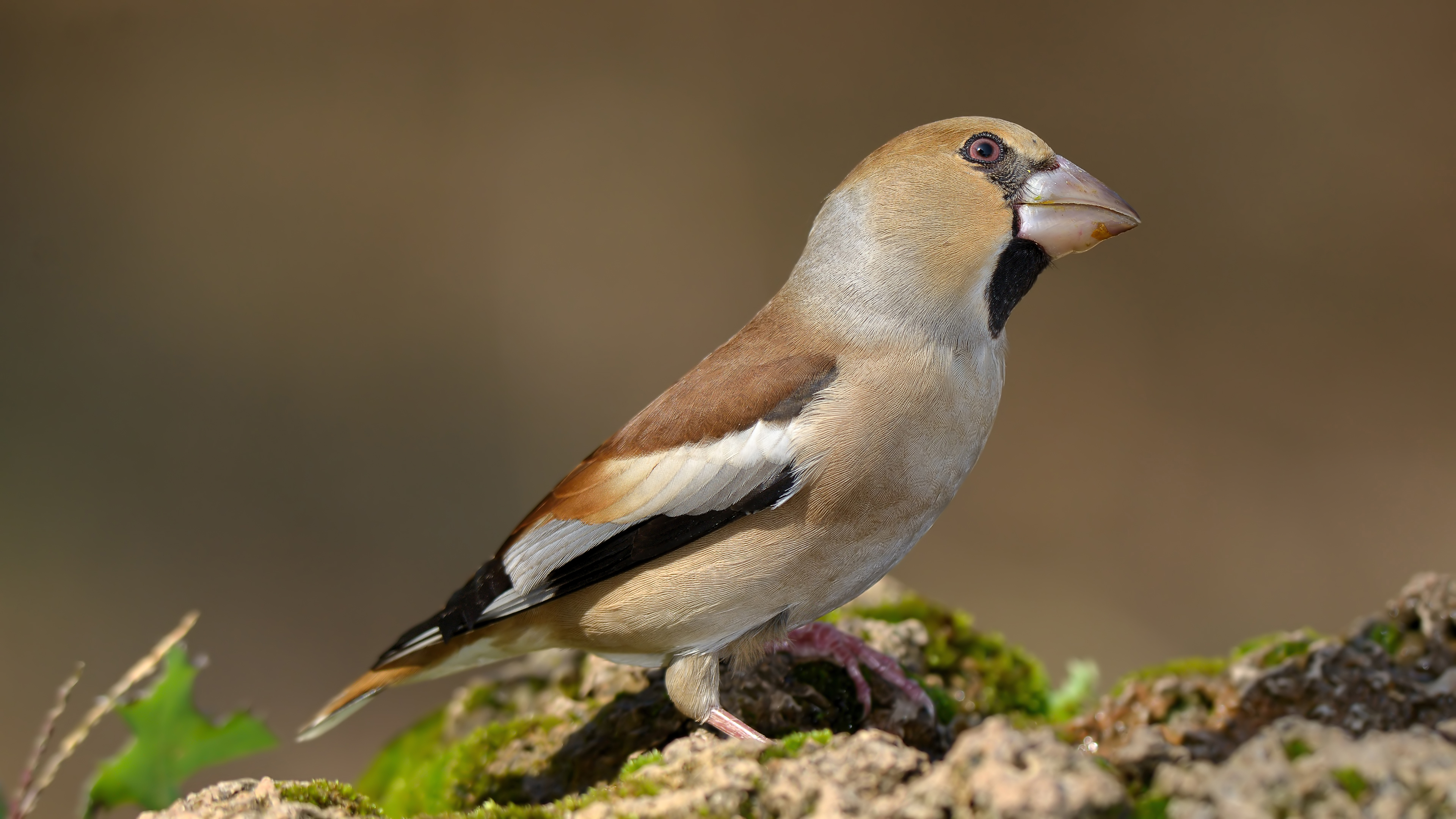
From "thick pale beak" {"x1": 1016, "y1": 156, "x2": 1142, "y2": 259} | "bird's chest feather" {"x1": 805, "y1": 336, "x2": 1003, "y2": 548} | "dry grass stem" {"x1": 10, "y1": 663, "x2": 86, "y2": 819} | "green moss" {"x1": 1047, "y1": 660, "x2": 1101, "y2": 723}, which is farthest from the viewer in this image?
"green moss" {"x1": 1047, "y1": 660, "x2": 1101, "y2": 723}

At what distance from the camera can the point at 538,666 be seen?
417 cm

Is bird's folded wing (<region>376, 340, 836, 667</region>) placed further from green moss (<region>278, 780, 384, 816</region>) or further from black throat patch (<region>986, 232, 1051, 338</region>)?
green moss (<region>278, 780, 384, 816</region>)

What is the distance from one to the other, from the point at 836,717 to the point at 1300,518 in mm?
6379

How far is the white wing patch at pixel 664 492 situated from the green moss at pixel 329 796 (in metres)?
0.70

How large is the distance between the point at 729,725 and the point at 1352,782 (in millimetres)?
1591

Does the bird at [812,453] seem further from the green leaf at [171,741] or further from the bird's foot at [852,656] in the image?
the green leaf at [171,741]

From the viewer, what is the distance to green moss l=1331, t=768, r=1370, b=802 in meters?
1.54

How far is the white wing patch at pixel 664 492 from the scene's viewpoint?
Answer: 2.78m

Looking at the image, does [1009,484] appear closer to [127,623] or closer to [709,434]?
[709,434]

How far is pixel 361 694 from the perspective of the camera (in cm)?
327

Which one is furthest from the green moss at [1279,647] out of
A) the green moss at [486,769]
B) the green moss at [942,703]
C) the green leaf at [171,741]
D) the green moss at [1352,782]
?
the green leaf at [171,741]

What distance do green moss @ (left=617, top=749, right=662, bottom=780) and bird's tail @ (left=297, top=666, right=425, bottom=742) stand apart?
45.3 inches

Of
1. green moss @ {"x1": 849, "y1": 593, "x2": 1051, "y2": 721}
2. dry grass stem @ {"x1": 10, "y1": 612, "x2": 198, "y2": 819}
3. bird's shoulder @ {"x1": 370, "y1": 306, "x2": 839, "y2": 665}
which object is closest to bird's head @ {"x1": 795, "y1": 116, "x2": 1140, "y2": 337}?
bird's shoulder @ {"x1": 370, "y1": 306, "x2": 839, "y2": 665}

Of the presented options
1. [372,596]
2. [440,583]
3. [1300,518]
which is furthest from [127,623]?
[1300,518]
